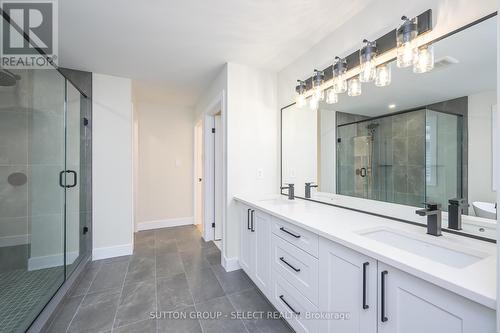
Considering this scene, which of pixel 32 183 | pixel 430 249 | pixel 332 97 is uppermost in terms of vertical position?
pixel 332 97

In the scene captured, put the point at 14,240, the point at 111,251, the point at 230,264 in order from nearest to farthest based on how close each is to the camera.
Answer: the point at 14,240
the point at 230,264
the point at 111,251

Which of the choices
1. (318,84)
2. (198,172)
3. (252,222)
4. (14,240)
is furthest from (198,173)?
(318,84)

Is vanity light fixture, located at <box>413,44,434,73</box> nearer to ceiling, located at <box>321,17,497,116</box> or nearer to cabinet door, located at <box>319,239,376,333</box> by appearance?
ceiling, located at <box>321,17,497,116</box>

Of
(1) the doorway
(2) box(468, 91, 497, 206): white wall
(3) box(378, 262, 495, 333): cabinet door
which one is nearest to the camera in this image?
(3) box(378, 262, 495, 333): cabinet door

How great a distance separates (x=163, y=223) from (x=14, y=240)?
2100 mm

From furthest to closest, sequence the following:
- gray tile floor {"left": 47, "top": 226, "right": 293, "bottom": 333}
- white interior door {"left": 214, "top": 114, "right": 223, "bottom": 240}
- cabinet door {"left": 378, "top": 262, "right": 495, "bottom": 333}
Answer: white interior door {"left": 214, "top": 114, "right": 223, "bottom": 240} → gray tile floor {"left": 47, "top": 226, "right": 293, "bottom": 333} → cabinet door {"left": 378, "top": 262, "right": 495, "bottom": 333}

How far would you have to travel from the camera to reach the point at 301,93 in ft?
7.29

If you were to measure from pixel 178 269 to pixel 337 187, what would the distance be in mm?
1985

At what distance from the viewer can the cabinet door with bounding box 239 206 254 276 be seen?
2191 mm

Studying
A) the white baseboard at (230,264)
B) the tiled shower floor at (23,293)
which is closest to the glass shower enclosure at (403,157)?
the white baseboard at (230,264)

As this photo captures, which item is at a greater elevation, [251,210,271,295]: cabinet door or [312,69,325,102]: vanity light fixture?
[312,69,325,102]: vanity light fixture

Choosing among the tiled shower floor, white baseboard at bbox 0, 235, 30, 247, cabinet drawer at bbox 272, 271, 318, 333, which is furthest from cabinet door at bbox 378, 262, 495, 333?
white baseboard at bbox 0, 235, 30, 247

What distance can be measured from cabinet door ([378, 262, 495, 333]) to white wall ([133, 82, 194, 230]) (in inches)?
153

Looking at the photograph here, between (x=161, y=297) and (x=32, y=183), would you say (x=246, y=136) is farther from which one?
(x=32, y=183)
